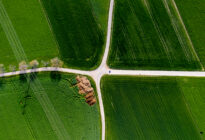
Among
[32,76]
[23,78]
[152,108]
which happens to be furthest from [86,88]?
[152,108]

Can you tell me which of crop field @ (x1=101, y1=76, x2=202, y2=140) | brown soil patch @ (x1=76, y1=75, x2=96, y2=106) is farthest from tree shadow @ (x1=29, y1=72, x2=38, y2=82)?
crop field @ (x1=101, y1=76, x2=202, y2=140)

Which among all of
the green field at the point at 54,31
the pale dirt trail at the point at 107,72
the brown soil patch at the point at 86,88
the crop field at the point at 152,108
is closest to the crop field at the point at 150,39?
the pale dirt trail at the point at 107,72

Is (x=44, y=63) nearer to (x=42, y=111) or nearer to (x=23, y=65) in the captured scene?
(x=23, y=65)

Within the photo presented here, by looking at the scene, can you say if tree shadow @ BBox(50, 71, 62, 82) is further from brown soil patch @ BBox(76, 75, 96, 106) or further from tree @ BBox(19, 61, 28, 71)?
tree @ BBox(19, 61, 28, 71)

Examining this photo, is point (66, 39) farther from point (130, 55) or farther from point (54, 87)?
point (130, 55)

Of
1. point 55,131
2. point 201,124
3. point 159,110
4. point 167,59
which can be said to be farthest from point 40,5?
point 201,124

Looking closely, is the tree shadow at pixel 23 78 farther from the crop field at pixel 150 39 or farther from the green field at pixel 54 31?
the crop field at pixel 150 39
